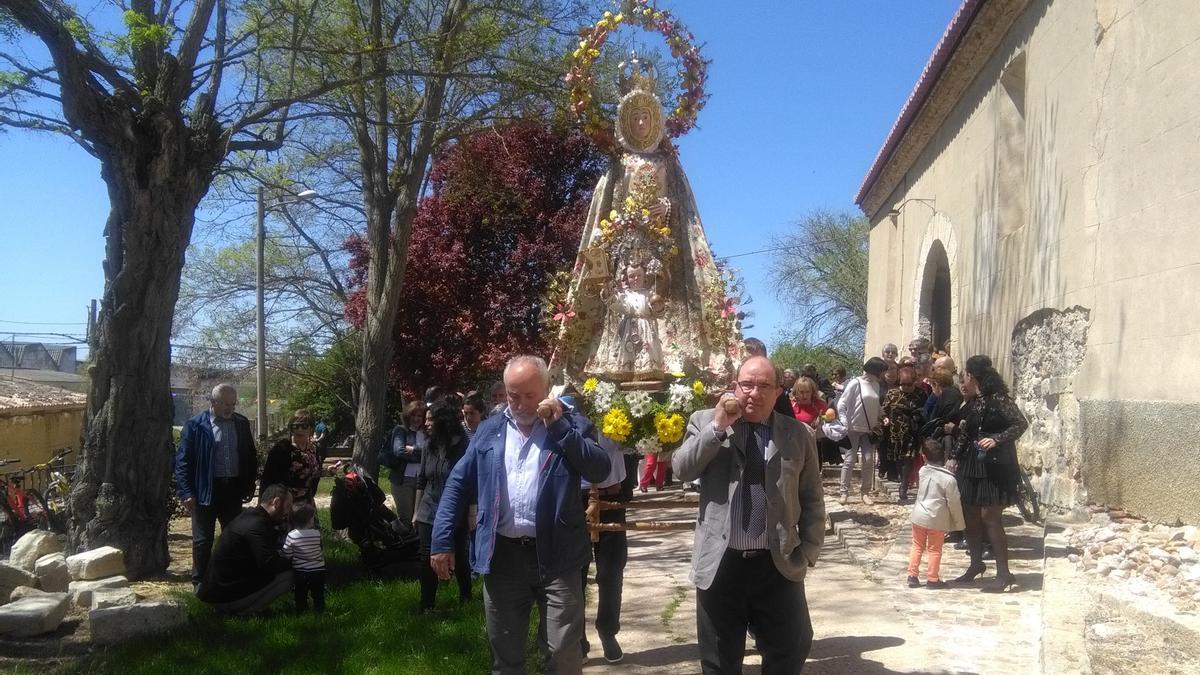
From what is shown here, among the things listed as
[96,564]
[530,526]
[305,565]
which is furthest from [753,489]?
[96,564]

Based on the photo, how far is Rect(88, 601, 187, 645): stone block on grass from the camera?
6023 mm

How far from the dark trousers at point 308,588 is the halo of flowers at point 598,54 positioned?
14.7ft

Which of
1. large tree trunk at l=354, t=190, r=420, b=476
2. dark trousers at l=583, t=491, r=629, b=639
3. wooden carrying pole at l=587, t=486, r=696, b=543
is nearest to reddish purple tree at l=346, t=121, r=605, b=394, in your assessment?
large tree trunk at l=354, t=190, r=420, b=476

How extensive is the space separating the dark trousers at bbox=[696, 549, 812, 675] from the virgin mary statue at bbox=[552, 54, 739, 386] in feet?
12.2

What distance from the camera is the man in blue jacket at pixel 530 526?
13.3 feet

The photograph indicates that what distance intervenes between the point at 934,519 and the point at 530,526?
378cm

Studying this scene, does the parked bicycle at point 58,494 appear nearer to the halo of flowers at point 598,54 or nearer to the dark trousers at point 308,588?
the dark trousers at point 308,588

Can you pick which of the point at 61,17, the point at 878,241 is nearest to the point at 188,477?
the point at 61,17

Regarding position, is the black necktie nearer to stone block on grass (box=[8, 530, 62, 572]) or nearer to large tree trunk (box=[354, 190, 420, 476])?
stone block on grass (box=[8, 530, 62, 572])

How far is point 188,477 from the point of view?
7410 millimetres

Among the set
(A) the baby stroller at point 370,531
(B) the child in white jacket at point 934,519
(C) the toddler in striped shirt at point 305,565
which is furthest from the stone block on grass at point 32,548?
(B) the child in white jacket at point 934,519

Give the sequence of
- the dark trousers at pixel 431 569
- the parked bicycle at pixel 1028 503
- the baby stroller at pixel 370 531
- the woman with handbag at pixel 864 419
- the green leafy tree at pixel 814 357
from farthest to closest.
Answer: the green leafy tree at pixel 814 357 → the woman with handbag at pixel 864 419 → the parked bicycle at pixel 1028 503 → the baby stroller at pixel 370 531 → the dark trousers at pixel 431 569

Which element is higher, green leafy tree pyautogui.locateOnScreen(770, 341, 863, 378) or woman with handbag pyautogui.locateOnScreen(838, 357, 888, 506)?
green leafy tree pyautogui.locateOnScreen(770, 341, 863, 378)

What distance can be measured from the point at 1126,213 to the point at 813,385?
151 inches
